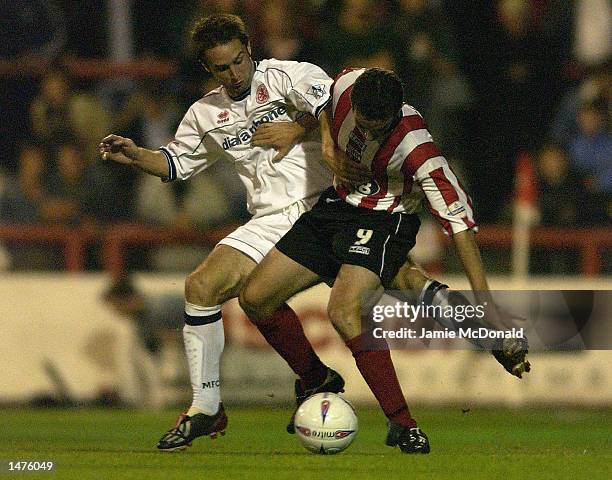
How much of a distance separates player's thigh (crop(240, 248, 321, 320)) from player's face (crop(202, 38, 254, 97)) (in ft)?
3.04

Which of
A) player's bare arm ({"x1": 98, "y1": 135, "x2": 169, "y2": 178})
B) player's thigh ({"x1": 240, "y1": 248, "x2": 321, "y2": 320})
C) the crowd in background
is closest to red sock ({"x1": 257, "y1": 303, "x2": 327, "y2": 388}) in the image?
player's thigh ({"x1": 240, "y1": 248, "x2": 321, "y2": 320})

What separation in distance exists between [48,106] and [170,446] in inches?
241

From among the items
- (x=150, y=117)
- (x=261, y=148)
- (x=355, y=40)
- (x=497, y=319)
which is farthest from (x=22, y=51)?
(x=497, y=319)

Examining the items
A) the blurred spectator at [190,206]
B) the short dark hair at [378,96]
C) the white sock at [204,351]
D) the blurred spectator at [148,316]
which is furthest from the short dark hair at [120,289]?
the short dark hair at [378,96]

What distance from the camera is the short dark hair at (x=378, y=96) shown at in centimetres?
688

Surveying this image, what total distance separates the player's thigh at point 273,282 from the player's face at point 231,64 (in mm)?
928

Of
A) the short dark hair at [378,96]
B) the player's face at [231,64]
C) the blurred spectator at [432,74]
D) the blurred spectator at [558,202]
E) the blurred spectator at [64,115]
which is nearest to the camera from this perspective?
the short dark hair at [378,96]

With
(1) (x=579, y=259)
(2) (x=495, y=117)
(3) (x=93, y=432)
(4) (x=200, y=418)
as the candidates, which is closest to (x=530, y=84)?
(2) (x=495, y=117)

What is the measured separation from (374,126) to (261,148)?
1.02 metres

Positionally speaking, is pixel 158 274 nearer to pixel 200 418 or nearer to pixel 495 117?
pixel 495 117

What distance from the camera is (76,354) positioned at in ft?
39.1

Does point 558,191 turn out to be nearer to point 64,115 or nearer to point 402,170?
point 64,115

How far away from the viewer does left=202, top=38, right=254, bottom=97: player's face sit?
24.6 feet

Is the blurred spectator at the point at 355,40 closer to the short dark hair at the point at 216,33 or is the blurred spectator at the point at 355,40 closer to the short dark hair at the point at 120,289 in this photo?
the short dark hair at the point at 120,289
